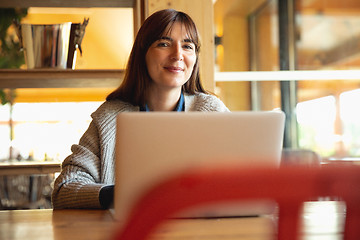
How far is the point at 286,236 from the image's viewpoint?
11.4 inches

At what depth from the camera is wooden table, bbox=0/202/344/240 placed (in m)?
0.87

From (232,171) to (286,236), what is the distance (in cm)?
6

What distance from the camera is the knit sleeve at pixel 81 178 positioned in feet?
4.31

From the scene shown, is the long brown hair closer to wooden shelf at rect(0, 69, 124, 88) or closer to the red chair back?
wooden shelf at rect(0, 69, 124, 88)

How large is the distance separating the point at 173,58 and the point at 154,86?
0.45 ft

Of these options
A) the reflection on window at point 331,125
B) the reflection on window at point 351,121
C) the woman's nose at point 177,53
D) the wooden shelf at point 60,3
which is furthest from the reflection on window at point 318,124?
the woman's nose at point 177,53

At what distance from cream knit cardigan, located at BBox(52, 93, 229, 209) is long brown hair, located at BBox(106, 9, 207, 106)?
41 millimetres

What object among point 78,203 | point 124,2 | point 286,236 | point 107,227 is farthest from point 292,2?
point 286,236

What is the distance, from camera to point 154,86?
179 cm

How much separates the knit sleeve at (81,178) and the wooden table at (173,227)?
0.10m

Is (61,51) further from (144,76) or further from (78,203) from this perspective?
(78,203)

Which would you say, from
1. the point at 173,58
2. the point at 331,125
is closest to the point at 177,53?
the point at 173,58

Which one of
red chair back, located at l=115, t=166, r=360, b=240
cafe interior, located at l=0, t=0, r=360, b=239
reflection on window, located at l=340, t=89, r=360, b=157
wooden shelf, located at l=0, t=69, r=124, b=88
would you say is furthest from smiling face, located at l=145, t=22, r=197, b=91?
reflection on window, located at l=340, t=89, r=360, b=157

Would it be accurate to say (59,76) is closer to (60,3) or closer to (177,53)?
→ (60,3)
